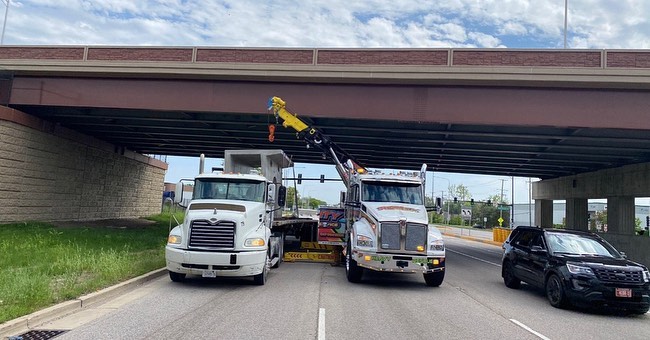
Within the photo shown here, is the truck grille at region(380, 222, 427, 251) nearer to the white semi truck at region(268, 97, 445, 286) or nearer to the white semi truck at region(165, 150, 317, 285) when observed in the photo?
the white semi truck at region(268, 97, 445, 286)

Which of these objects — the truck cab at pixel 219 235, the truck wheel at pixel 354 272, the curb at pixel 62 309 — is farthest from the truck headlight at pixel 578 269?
the curb at pixel 62 309

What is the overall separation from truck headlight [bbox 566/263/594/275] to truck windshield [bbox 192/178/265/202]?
24.2ft

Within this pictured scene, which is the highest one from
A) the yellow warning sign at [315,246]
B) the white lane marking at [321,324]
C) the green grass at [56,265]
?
the yellow warning sign at [315,246]

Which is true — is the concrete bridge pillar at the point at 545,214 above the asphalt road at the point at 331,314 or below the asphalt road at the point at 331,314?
above

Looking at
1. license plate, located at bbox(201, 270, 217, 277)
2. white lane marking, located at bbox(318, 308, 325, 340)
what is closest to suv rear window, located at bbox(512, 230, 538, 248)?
white lane marking, located at bbox(318, 308, 325, 340)

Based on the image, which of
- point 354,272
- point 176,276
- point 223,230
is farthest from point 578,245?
point 176,276

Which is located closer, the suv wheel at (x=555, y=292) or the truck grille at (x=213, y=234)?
the suv wheel at (x=555, y=292)

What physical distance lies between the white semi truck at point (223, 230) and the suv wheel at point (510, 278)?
677 centimetres

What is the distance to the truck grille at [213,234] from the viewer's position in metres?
11.0

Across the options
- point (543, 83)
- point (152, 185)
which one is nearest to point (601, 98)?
point (543, 83)

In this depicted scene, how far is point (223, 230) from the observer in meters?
11.0

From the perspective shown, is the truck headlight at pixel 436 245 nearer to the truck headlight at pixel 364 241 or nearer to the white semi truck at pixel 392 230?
the white semi truck at pixel 392 230

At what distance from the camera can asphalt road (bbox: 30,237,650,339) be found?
7355mm

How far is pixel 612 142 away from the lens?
69.7 ft
